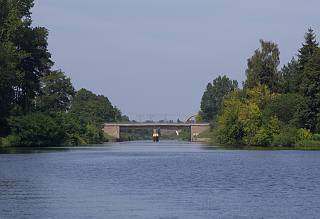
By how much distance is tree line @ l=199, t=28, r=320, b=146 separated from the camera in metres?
108

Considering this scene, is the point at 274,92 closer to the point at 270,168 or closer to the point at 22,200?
the point at 270,168

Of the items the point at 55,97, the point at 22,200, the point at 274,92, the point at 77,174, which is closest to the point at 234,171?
the point at 77,174

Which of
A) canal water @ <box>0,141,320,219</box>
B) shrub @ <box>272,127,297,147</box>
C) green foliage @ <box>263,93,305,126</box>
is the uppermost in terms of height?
green foliage @ <box>263,93,305,126</box>

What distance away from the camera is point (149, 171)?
54750 millimetres

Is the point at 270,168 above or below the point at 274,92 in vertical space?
below

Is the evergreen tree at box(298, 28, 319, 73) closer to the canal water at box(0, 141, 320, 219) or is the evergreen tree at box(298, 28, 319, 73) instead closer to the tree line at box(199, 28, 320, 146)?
the tree line at box(199, 28, 320, 146)

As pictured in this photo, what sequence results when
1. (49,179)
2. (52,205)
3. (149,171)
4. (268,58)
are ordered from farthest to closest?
1. (268,58)
2. (149,171)
3. (49,179)
4. (52,205)

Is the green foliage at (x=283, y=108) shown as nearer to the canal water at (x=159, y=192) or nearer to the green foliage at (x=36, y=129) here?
the green foliage at (x=36, y=129)

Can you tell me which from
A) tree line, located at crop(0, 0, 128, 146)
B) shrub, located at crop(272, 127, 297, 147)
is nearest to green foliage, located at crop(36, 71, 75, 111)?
tree line, located at crop(0, 0, 128, 146)

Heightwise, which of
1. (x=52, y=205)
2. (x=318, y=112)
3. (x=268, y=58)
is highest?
(x=268, y=58)

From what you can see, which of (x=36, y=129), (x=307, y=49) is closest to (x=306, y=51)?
(x=307, y=49)

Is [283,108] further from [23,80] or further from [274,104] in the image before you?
[23,80]

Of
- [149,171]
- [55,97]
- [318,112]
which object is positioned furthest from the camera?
[55,97]

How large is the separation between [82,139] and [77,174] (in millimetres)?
103749
